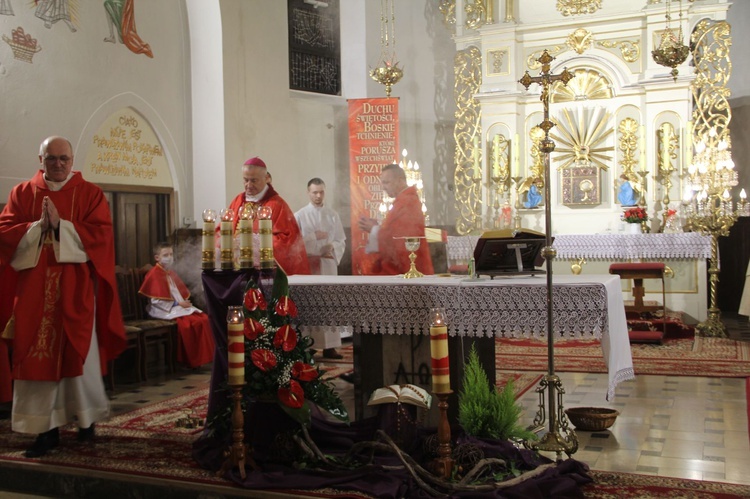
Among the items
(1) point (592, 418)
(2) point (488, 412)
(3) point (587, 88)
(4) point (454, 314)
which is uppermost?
(3) point (587, 88)

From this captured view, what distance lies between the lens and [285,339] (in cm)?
465

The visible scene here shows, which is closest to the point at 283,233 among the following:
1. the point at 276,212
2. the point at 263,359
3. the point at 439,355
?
the point at 276,212

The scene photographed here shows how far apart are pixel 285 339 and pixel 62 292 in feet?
5.69

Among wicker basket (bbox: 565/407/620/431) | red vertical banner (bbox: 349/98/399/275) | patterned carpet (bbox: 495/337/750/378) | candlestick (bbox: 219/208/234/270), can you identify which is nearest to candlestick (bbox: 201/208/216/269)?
candlestick (bbox: 219/208/234/270)

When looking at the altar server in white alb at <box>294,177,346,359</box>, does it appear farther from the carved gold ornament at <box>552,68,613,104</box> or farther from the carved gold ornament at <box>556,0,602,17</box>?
the carved gold ornament at <box>556,0,602,17</box>

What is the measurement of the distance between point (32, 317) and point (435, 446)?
2848 millimetres

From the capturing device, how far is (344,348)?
991 centimetres

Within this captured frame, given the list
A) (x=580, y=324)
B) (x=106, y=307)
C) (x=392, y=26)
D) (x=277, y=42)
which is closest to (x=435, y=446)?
(x=580, y=324)

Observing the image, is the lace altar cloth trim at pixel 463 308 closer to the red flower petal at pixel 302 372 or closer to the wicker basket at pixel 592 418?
the red flower petal at pixel 302 372

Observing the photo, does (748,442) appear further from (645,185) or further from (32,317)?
(645,185)

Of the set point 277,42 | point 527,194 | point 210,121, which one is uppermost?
point 277,42

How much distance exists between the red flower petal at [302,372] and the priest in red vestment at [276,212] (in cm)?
148

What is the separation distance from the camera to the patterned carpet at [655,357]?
7.70 meters

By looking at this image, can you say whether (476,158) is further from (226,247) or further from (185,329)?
(226,247)
